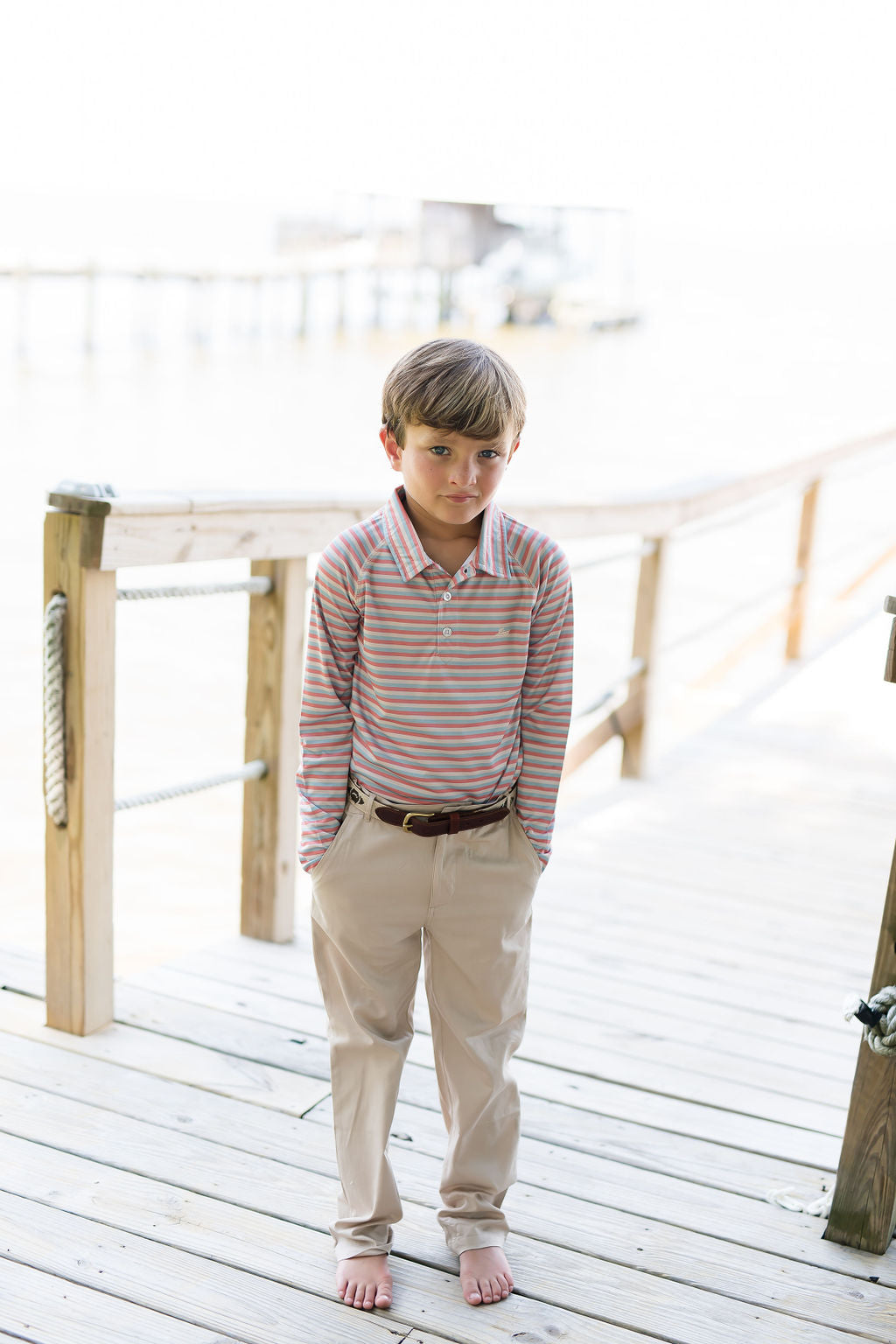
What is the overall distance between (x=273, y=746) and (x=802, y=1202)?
112 cm

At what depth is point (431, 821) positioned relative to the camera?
4.78ft

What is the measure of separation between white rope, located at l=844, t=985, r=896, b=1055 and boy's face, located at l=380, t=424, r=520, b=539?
734 mm

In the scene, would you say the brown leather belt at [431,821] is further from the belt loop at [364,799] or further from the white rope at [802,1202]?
the white rope at [802,1202]

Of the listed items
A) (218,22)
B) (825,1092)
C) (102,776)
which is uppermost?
(218,22)

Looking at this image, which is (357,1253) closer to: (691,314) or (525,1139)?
(525,1139)

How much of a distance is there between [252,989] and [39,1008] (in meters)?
0.34

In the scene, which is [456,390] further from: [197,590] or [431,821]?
[197,590]

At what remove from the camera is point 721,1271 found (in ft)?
5.20

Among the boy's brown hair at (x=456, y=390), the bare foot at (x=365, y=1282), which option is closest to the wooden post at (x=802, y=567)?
the boy's brown hair at (x=456, y=390)

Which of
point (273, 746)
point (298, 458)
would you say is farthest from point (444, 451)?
point (298, 458)

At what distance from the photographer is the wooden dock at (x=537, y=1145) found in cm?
149

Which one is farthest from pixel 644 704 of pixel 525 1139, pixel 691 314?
pixel 691 314

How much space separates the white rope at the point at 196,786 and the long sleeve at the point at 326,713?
0.69 meters

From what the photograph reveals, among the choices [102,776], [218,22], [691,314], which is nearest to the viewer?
[102,776]
